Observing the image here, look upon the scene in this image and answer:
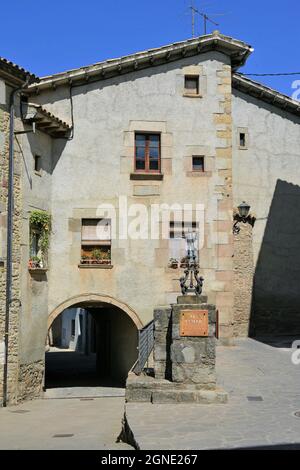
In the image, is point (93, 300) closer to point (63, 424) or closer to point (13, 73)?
point (63, 424)

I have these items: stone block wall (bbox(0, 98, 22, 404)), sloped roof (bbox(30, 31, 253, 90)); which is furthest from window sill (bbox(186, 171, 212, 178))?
stone block wall (bbox(0, 98, 22, 404))

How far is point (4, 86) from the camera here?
1572 centimetres

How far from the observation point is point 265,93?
21.3 m

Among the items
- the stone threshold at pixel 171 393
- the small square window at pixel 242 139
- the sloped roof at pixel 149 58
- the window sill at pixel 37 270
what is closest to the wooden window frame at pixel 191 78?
the sloped roof at pixel 149 58

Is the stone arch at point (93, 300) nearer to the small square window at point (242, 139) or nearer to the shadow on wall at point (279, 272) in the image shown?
the shadow on wall at point (279, 272)

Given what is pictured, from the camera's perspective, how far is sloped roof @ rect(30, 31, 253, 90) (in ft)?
57.1

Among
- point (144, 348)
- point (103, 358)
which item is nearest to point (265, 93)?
point (103, 358)

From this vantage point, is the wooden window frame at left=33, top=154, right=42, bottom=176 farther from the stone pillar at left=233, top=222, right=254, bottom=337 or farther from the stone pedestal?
the stone pedestal

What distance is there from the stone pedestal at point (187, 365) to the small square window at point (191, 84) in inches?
379

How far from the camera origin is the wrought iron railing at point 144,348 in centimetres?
1123

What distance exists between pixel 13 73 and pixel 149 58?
4413 millimetres

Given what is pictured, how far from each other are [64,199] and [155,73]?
4.92 metres
